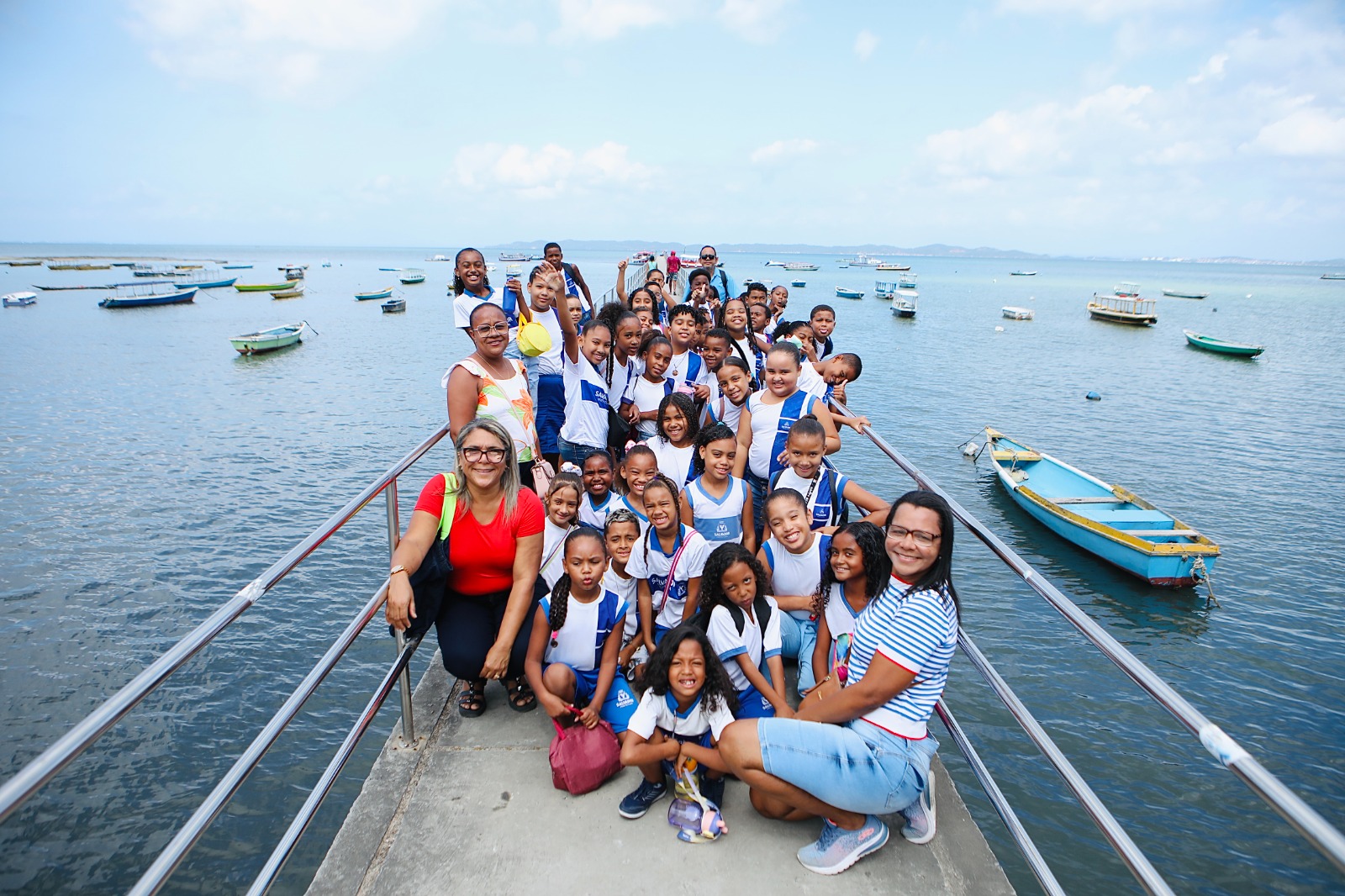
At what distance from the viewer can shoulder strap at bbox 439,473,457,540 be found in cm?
331

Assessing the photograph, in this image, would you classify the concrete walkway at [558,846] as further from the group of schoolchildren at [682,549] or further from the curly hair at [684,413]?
the curly hair at [684,413]

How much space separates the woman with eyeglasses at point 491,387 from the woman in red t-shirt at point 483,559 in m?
0.70

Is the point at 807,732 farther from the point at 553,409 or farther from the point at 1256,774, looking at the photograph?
the point at 553,409

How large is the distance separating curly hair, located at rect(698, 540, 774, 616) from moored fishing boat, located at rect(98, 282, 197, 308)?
66515 millimetres

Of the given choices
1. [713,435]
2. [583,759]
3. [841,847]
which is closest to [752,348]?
[713,435]

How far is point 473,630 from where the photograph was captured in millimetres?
3543

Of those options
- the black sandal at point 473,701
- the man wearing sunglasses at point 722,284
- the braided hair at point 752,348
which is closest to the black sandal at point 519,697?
the black sandal at point 473,701

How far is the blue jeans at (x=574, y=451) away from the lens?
536 centimetres

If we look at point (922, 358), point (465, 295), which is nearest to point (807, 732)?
point (465, 295)

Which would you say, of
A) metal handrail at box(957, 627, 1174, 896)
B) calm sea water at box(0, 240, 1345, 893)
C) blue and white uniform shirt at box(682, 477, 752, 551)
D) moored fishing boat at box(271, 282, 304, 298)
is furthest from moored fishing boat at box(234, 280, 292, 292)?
metal handrail at box(957, 627, 1174, 896)

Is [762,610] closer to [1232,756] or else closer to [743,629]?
[743,629]

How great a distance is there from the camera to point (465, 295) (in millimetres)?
6324

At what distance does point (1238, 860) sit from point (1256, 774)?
8592mm

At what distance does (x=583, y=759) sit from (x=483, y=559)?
41.6 inches
